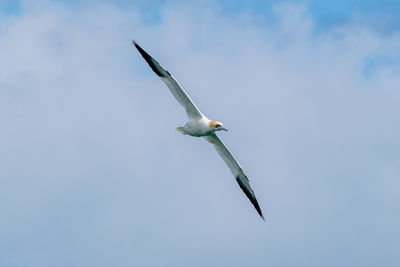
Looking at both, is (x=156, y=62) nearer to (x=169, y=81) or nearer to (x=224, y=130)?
(x=169, y=81)

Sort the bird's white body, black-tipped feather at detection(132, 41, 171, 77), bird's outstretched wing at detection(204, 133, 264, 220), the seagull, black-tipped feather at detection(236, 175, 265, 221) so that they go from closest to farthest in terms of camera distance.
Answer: black-tipped feather at detection(132, 41, 171, 77), the seagull, the bird's white body, bird's outstretched wing at detection(204, 133, 264, 220), black-tipped feather at detection(236, 175, 265, 221)

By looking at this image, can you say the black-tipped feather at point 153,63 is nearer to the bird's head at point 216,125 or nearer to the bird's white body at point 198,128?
the bird's white body at point 198,128

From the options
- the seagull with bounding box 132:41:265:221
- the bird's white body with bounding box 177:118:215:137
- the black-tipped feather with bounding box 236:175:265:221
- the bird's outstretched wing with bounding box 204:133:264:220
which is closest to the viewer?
the seagull with bounding box 132:41:265:221

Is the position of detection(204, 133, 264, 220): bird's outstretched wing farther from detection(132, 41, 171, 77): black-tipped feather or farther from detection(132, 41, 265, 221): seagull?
detection(132, 41, 171, 77): black-tipped feather

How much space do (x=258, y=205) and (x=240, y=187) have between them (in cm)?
154

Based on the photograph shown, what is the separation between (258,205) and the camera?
143 ft

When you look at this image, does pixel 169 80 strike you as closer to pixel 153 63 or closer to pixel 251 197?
pixel 153 63

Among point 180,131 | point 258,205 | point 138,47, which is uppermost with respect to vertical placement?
point 138,47

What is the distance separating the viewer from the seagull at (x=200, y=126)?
3734cm

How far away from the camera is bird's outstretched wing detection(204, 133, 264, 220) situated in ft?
135

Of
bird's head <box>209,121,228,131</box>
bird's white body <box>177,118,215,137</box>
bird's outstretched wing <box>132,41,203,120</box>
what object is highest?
bird's outstretched wing <box>132,41,203,120</box>

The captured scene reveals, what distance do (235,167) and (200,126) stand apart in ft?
14.5

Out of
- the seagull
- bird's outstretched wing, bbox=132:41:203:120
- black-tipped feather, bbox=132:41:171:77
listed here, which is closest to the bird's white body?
the seagull

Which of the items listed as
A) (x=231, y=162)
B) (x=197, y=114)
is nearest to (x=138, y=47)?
(x=197, y=114)
